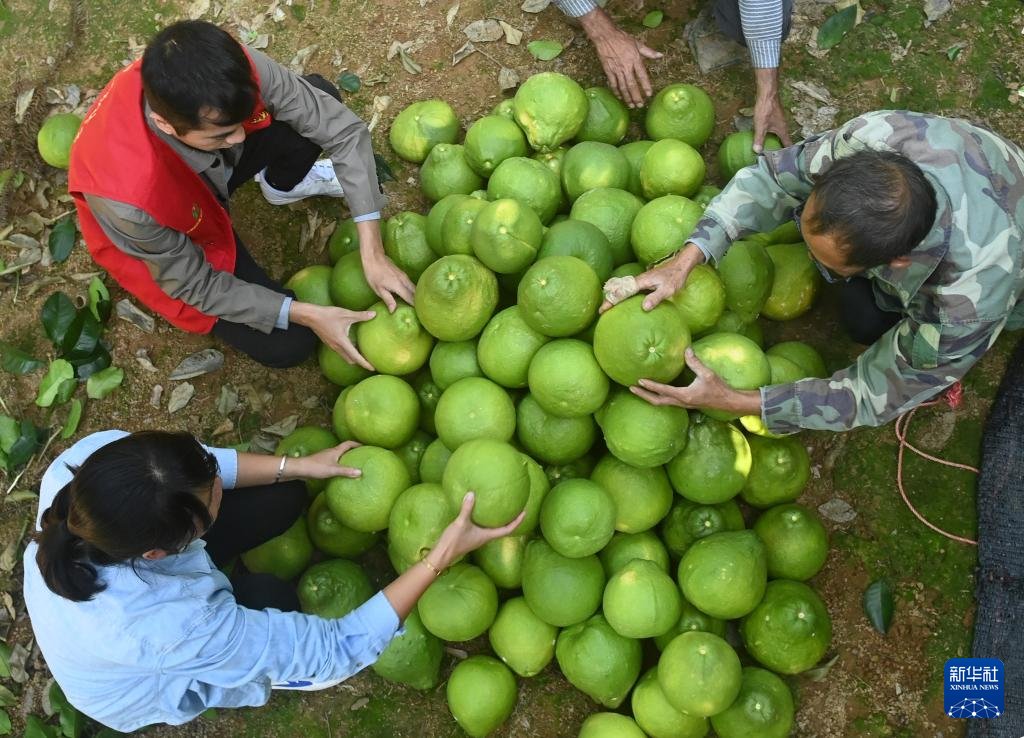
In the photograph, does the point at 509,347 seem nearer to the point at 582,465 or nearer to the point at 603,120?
the point at 582,465

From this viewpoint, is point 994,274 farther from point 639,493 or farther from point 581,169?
point 581,169

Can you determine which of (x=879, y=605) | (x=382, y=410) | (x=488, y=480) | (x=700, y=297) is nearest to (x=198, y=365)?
(x=382, y=410)

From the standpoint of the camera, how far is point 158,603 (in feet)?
9.16

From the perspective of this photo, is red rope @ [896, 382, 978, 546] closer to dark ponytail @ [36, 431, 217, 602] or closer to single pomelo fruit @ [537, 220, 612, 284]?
single pomelo fruit @ [537, 220, 612, 284]

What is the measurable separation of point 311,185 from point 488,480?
7.71 ft

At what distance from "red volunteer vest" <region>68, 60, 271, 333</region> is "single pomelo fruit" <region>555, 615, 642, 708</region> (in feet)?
8.39

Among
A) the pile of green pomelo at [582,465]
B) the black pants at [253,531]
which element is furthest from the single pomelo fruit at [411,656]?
the black pants at [253,531]

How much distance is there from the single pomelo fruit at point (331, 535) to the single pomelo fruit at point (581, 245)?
163 centimetres

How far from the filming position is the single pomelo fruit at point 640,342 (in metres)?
3.05

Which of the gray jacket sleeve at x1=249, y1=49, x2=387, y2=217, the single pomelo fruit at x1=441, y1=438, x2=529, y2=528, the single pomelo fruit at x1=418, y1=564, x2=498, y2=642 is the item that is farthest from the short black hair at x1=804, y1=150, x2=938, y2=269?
the gray jacket sleeve at x1=249, y1=49, x2=387, y2=217

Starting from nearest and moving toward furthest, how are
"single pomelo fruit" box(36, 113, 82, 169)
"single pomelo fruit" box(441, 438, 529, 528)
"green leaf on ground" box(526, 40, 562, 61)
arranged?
"single pomelo fruit" box(441, 438, 529, 528), "single pomelo fruit" box(36, 113, 82, 169), "green leaf on ground" box(526, 40, 562, 61)

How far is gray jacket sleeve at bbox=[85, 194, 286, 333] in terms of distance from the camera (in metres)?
3.27

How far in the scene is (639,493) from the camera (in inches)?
135

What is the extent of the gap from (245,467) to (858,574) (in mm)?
3035
